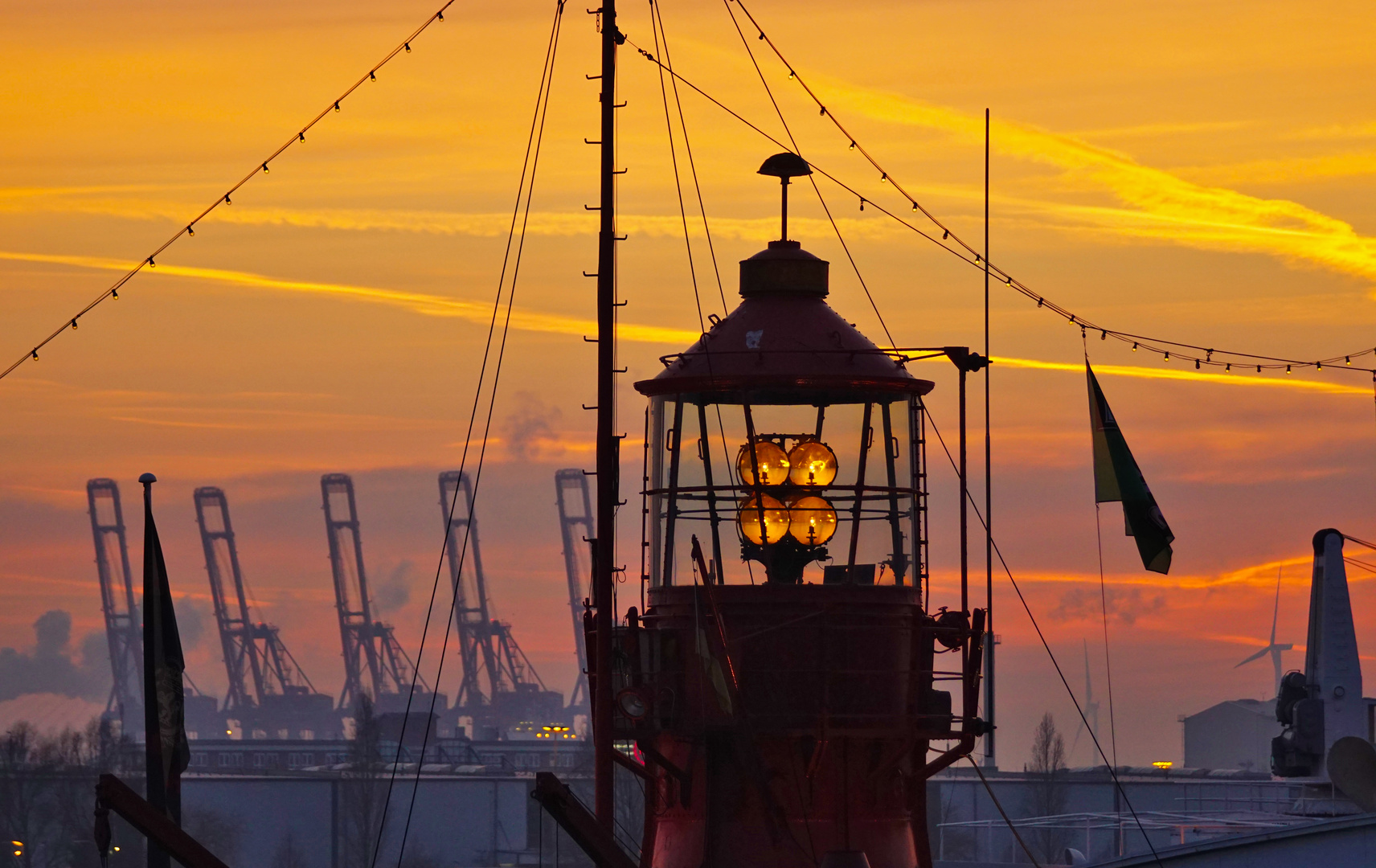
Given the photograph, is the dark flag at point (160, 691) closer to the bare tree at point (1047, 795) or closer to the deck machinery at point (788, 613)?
the deck machinery at point (788, 613)

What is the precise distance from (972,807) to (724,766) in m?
82.4

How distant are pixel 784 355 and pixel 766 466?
95cm

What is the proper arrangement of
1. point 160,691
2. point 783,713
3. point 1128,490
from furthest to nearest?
point 1128,490 → point 160,691 → point 783,713

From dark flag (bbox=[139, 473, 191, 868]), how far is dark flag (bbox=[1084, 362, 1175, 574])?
10.1m

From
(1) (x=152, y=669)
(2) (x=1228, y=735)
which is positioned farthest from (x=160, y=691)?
(2) (x=1228, y=735)

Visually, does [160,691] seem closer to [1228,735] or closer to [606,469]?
[606,469]

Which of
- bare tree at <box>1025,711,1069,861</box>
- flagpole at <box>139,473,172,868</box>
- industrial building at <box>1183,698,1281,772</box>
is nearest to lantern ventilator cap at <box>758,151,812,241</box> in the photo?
flagpole at <box>139,473,172,868</box>

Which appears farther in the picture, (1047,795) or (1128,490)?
(1047,795)

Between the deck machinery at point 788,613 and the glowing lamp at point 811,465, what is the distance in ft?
0.05

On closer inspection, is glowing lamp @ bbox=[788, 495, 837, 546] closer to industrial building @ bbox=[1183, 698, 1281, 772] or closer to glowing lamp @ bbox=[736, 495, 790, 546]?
glowing lamp @ bbox=[736, 495, 790, 546]

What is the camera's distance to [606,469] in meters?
19.4

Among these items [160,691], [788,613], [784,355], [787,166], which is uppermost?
[787,166]

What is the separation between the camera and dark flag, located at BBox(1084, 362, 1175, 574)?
25.5 meters

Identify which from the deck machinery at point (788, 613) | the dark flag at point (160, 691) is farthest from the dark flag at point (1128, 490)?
the dark flag at point (160, 691)
